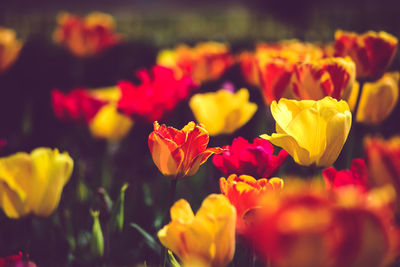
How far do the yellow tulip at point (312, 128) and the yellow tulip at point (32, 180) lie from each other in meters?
0.52

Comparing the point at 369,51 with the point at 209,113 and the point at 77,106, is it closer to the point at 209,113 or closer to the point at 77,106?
the point at 209,113

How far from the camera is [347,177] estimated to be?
940 mm

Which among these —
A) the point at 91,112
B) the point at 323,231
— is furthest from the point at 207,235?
the point at 91,112

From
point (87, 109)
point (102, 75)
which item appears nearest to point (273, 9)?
point (102, 75)

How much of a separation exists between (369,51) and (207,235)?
0.98m

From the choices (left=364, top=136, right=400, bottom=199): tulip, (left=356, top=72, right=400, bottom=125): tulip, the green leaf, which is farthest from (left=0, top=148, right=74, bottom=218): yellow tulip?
(left=356, top=72, right=400, bottom=125): tulip

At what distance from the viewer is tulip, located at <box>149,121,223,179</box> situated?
1.09m

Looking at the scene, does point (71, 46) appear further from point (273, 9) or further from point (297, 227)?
point (273, 9)

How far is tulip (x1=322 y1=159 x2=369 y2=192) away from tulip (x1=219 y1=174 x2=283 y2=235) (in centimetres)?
10

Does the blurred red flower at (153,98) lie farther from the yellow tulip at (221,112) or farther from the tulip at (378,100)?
the tulip at (378,100)

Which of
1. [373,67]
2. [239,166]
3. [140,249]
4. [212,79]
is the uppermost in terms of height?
[373,67]

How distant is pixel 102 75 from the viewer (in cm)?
452

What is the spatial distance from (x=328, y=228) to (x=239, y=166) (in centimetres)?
53

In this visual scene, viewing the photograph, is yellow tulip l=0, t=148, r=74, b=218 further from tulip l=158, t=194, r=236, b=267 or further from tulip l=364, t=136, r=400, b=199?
tulip l=364, t=136, r=400, b=199
